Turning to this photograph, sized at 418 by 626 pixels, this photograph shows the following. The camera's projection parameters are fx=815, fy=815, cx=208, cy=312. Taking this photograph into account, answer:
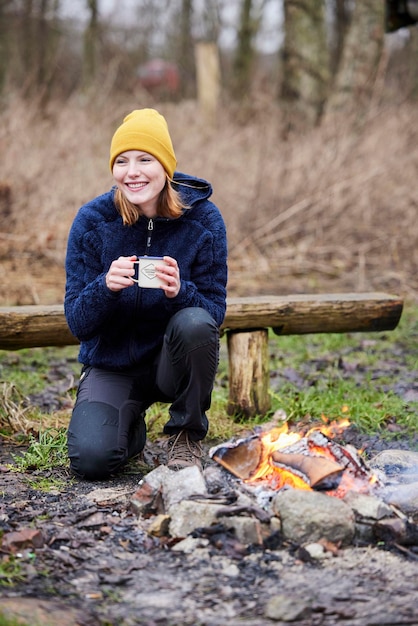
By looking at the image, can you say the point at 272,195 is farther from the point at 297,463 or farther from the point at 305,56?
the point at 297,463

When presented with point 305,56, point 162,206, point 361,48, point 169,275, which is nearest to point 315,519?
point 169,275

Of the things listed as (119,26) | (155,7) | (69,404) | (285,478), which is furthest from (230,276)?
(155,7)

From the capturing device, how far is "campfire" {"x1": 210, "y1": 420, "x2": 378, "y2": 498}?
133 inches

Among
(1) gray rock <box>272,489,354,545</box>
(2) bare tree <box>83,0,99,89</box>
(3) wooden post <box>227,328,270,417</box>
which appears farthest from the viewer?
(2) bare tree <box>83,0,99,89</box>

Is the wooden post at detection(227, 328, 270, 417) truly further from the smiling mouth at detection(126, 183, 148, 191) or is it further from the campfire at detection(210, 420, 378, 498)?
the smiling mouth at detection(126, 183, 148, 191)

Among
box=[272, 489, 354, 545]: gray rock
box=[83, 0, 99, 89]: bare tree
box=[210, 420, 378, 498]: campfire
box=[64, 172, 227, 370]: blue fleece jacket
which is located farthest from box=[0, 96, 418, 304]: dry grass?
box=[83, 0, 99, 89]: bare tree

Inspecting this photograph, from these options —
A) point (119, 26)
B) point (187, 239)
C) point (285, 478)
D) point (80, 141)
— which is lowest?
point (285, 478)

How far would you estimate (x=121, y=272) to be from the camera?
145 inches

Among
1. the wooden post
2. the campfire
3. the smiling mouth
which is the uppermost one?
the smiling mouth

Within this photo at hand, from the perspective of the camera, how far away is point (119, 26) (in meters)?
22.7

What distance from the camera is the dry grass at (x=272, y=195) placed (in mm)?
9172

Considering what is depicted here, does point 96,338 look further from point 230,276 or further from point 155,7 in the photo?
point 155,7

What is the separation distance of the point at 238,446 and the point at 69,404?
1.88 metres

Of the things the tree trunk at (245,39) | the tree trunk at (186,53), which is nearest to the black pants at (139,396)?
the tree trunk at (186,53)
